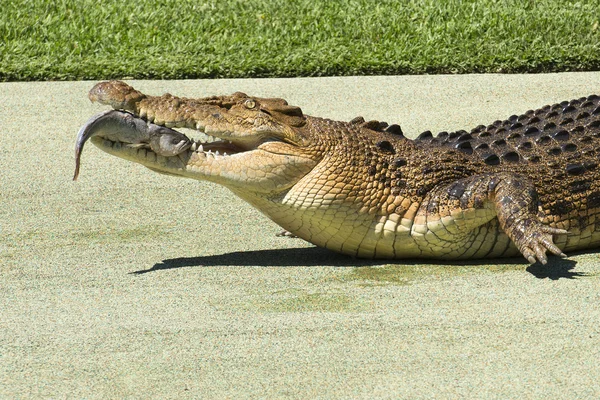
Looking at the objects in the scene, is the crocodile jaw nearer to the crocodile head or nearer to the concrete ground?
the crocodile head

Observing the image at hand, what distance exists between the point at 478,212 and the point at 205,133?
126 cm

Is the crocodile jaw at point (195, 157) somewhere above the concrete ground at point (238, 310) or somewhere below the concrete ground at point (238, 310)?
above

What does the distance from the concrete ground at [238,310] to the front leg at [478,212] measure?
5.5 inches

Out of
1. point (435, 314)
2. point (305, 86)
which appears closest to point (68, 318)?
point (435, 314)

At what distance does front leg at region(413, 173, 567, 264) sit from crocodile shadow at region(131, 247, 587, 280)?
140 mm

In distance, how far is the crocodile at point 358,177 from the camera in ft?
15.5

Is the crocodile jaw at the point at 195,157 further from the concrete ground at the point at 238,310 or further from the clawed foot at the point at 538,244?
the clawed foot at the point at 538,244

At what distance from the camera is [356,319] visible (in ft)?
13.6

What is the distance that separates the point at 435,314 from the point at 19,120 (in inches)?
186

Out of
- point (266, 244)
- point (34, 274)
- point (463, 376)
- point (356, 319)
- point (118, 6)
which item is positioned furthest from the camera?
point (118, 6)

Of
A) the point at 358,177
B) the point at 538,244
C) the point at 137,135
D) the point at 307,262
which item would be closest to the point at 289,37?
the point at 307,262

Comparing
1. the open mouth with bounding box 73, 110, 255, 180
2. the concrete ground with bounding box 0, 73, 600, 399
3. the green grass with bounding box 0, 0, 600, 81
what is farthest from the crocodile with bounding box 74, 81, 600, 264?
the green grass with bounding box 0, 0, 600, 81

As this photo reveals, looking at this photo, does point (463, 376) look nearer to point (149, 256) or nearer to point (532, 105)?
point (149, 256)

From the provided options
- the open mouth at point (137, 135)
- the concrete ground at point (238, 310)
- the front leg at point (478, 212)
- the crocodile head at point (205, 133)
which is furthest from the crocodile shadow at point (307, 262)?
the open mouth at point (137, 135)
